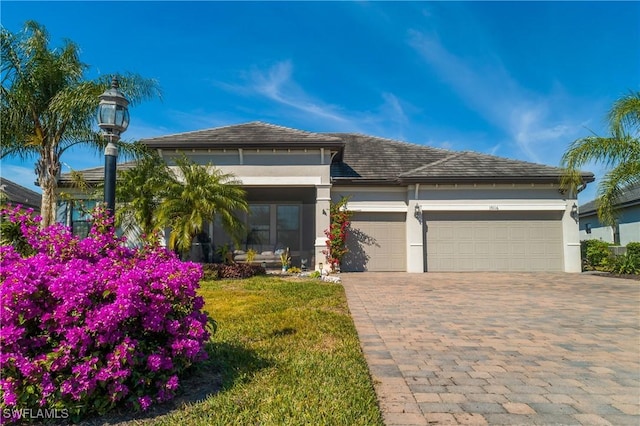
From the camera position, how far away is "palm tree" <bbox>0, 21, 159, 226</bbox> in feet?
34.3

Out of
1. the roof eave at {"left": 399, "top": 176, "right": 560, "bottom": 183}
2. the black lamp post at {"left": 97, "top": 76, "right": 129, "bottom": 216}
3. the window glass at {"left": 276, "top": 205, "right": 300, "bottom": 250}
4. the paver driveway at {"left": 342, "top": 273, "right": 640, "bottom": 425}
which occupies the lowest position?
the paver driveway at {"left": 342, "top": 273, "right": 640, "bottom": 425}

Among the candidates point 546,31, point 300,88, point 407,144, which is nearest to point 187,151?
point 300,88

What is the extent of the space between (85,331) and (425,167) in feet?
46.1

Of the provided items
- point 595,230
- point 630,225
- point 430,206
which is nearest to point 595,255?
point 630,225

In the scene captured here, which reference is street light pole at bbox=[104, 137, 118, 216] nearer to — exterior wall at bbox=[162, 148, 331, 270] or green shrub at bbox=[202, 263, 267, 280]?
green shrub at bbox=[202, 263, 267, 280]

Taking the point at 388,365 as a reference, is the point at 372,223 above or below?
above

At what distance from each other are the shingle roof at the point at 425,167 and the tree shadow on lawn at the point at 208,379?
10721 millimetres

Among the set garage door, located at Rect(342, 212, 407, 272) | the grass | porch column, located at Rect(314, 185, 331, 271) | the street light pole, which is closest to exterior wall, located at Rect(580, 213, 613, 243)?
garage door, located at Rect(342, 212, 407, 272)

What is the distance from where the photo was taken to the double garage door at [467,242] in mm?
14609

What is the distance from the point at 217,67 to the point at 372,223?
8047 millimetres

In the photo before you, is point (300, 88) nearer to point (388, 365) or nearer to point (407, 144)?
point (407, 144)

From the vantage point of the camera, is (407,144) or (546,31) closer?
(546,31)

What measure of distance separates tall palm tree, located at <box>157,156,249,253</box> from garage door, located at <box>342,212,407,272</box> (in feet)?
16.4

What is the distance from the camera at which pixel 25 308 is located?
2717 millimetres
